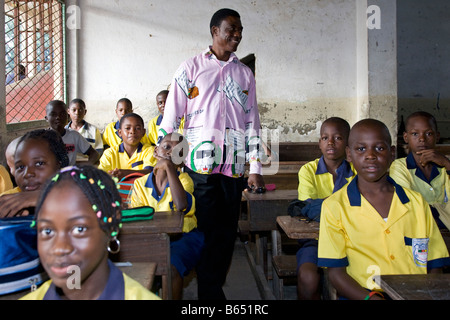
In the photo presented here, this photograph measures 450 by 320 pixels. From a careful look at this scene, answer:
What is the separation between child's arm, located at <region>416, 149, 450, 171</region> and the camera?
2.34 metres

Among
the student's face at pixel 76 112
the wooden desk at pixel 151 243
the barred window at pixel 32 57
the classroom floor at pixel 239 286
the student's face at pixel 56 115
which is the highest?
the barred window at pixel 32 57

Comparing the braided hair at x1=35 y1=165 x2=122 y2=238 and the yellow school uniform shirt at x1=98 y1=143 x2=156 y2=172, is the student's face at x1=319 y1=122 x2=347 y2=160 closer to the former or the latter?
the yellow school uniform shirt at x1=98 y1=143 x2=156 y2=172

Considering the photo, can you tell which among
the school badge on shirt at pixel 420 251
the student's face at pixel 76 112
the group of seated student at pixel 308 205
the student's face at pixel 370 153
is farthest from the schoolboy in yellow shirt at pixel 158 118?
the school badge on shirt at pixel 420 251

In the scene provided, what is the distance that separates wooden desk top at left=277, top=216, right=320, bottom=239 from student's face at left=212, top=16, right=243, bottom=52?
3.12 ft

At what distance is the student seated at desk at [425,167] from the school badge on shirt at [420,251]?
32.8 inches

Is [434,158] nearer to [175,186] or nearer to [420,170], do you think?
[420,170]

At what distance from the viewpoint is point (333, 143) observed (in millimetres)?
2520

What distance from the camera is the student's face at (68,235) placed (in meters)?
0.94

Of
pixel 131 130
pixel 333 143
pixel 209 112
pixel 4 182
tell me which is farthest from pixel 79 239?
pixel 131 130

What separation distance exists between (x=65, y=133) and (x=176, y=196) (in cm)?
228

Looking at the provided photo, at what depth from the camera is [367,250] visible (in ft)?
5.12

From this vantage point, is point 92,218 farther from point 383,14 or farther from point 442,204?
point 383,14

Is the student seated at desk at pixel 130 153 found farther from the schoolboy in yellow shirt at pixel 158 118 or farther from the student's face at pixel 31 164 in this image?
the student's face at pixel 31 164

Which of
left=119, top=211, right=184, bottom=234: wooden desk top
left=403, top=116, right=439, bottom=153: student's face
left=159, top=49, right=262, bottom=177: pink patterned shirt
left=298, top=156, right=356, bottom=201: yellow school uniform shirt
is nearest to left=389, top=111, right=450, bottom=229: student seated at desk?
left=403, top=116, right=439, bottom=153: student's face
